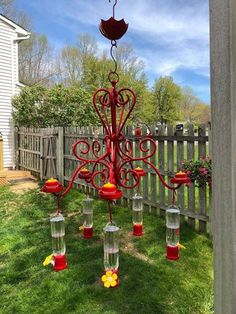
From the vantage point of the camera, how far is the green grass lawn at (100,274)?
2479mm

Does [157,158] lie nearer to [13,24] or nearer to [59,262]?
[59,262]

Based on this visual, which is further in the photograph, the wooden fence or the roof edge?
the roof edge

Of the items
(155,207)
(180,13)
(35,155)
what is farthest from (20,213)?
(180,13)

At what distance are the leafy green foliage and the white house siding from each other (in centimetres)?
29

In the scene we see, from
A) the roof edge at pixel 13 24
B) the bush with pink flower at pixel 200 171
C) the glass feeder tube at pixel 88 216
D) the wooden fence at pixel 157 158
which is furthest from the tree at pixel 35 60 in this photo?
the glass feeder tube at pixel 88 216

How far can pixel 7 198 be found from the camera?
6387mm

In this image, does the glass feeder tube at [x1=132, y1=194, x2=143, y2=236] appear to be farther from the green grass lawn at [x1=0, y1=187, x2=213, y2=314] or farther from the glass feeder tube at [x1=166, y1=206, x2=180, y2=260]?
the green grass lawn at [x1=0, y1=187, x2=213, y2=314]

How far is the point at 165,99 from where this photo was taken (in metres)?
39.2

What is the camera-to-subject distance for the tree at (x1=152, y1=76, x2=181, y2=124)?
39031mm

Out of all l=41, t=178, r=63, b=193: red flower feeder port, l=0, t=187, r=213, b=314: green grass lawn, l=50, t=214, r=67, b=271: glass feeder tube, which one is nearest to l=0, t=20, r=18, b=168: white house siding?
l=0, t=187, r=213, b=314: green grass lawn

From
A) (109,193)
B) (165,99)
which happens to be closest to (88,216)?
(109,193)

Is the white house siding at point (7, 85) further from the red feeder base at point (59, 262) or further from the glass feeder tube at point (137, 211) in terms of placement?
the red feeder base at point (59, 262)

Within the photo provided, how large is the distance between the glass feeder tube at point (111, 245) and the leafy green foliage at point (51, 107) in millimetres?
9514

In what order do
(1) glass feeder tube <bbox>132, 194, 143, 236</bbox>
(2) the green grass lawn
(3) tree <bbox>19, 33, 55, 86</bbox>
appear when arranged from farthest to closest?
(3) tree <bbox>19, 33, 55, 86</bbox>
(2) the green grass lawn
(1) glass feeder tube <bbox>132, 194, 143, 236</bbox>
